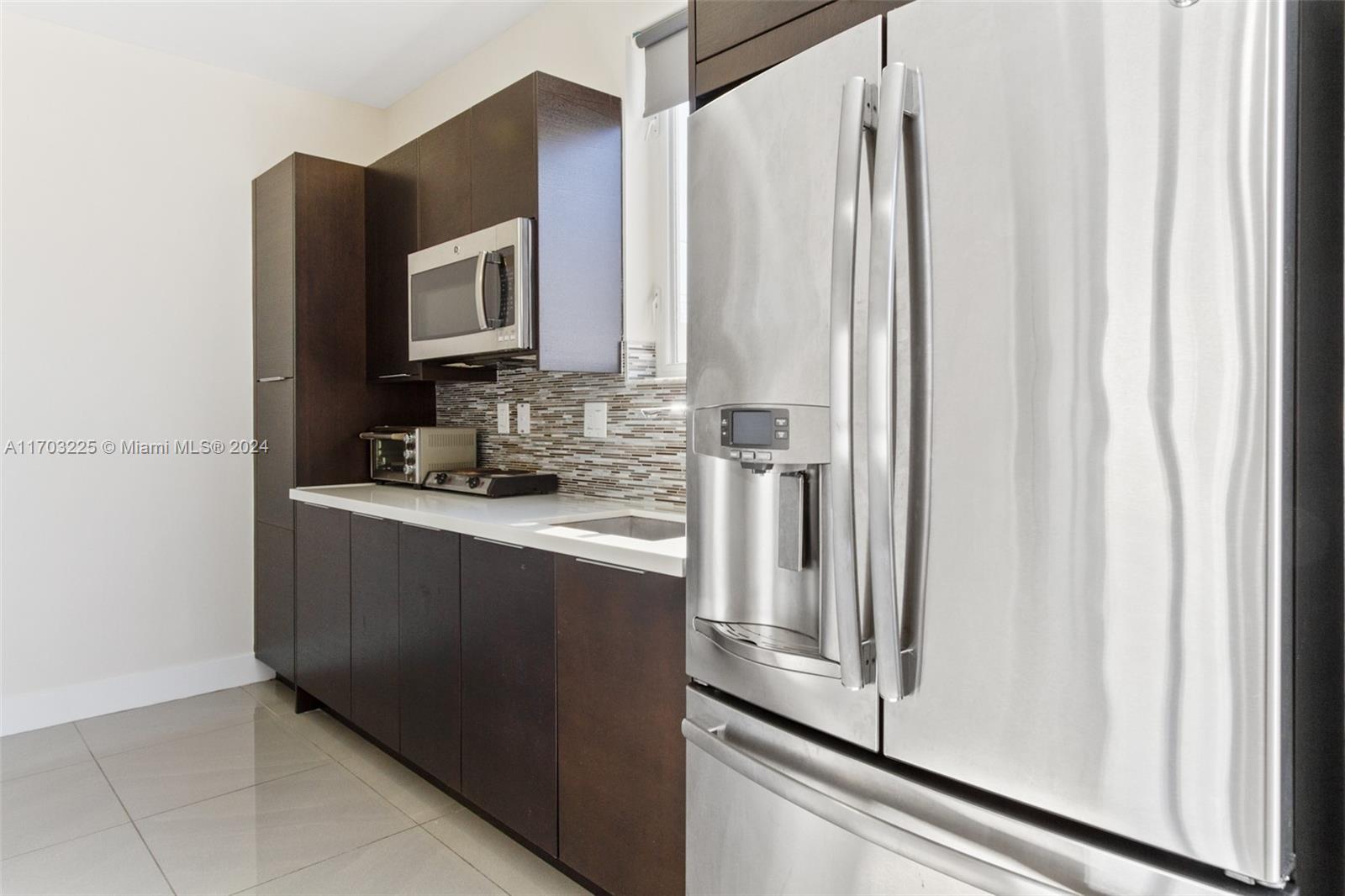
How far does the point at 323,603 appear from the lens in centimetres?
292

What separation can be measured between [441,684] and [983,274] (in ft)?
6.12

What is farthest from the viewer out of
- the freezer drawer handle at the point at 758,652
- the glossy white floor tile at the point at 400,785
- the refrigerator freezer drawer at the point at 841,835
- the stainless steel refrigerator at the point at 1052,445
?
the glossy white floor tile at the point at 400,785

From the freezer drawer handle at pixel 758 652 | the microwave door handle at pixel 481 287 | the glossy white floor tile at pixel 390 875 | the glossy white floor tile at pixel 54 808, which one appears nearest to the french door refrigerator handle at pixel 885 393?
the freezer drawer handle at pixel 758 652

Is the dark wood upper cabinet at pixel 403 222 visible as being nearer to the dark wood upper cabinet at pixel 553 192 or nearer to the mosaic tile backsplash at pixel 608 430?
the dark wood upper cabinet at pixel 553 192

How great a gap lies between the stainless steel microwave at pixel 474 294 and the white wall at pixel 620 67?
35cm

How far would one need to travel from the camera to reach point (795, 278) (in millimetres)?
1196

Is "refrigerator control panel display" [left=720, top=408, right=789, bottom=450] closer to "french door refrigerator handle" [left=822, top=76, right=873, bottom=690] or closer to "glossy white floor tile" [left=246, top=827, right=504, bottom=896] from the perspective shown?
"french door refrigerator handle" [left=822, top=76, right=873, bottom=690]

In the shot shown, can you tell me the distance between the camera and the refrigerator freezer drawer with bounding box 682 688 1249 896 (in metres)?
0.93

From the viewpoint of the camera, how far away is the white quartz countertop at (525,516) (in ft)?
5.47

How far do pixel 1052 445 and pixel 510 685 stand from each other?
148cm

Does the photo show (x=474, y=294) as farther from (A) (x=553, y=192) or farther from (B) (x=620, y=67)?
(B) (x=620, y=67)

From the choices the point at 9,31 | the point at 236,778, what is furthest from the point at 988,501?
the point at 9,31

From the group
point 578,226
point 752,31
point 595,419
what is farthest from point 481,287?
point 752,31

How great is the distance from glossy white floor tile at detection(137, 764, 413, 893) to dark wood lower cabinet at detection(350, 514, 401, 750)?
21 cm
